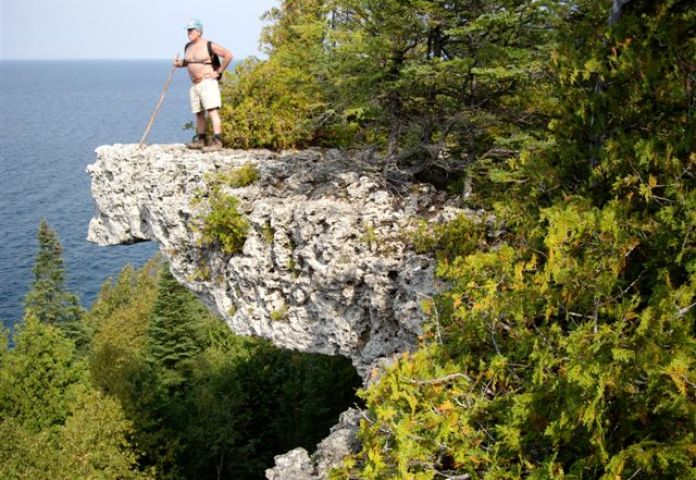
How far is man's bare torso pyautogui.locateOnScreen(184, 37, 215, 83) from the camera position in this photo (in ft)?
40.4

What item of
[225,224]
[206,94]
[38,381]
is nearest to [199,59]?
[206,94]

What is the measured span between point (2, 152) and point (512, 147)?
102 meters

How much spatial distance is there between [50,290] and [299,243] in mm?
38221

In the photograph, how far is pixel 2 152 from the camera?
91188 mm

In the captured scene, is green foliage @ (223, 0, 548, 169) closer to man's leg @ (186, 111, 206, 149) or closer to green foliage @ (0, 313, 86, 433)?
man's leg @ (186, 111, 206, 149)

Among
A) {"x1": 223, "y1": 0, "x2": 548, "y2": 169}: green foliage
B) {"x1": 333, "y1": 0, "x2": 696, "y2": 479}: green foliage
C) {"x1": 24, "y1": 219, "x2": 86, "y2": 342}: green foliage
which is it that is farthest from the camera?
{"x1": 24, "y1": 219, "x2": 86, "y2": 342}: green foliage

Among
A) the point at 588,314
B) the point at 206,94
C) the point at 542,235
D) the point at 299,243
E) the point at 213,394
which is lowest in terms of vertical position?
the point at 213,394

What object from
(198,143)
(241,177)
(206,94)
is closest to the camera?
(241,177)

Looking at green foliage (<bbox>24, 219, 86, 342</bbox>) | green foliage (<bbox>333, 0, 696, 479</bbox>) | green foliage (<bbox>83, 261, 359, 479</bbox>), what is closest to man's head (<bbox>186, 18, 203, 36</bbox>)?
green foliage (<bbox>333, 0, 696, 479</bbox>)

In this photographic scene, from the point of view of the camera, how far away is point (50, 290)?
41.9m

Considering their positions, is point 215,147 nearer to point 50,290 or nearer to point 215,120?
point 215,120

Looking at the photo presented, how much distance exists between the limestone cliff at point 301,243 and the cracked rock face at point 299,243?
0.02 meters

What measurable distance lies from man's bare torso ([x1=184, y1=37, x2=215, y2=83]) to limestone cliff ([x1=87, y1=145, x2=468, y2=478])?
72.0 inches

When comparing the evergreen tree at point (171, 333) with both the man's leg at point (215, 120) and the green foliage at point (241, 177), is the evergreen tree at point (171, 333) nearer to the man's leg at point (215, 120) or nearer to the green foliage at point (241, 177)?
the man's leg at point (215, 120)
